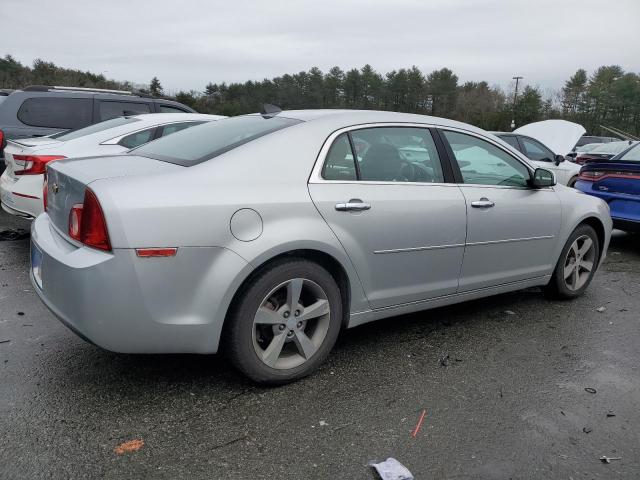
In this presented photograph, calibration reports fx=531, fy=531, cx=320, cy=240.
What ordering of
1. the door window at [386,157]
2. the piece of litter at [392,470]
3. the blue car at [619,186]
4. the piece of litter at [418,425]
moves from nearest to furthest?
the piece of litter at [392,470], the piece of litter at [418,425], the door window at [386,157], the blue car at [619,186]

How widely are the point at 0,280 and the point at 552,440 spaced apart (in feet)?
14.9

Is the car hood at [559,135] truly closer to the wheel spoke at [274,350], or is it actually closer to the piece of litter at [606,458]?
the piece of litter at [606,458]

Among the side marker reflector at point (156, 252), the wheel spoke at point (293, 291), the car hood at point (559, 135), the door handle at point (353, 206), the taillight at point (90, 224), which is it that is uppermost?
the car hood at point (559, 135)

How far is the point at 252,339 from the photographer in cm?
283

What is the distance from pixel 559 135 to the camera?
461 inches

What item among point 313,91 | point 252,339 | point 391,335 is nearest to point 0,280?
point 252,339

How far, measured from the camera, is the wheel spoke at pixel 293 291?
2908 millimetres

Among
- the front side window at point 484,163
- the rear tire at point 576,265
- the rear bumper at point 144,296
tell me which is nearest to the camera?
the rear bumper at point 144,296

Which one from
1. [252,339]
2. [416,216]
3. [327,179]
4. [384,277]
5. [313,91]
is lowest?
[252,339]

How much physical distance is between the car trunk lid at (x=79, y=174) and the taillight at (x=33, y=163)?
2142 millimetres

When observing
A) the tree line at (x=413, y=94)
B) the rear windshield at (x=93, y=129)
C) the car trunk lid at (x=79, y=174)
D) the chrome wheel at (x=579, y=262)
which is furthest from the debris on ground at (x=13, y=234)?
the tree line at (x=413, y=94)

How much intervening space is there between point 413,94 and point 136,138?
6673 centimetres

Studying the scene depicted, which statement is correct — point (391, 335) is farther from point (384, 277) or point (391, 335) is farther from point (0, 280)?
point (0, 280)

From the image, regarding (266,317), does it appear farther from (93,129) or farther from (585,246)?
(93,129)
